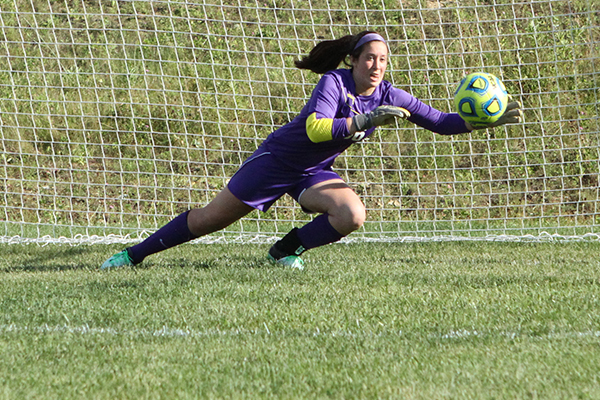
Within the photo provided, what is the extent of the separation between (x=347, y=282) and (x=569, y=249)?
247 cm

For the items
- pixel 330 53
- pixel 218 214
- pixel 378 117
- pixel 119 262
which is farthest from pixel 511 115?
pixel 119 262

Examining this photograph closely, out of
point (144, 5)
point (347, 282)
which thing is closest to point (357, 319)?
point (347, 282)

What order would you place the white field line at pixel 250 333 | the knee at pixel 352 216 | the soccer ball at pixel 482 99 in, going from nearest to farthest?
the white field line at pixel 250 333 → the soccer ball at pixel 482 99 → the knee at pixel 352 216

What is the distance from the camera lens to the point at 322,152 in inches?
172

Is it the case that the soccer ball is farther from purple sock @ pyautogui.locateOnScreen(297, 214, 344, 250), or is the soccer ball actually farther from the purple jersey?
purple sock @ pyautogui.locateOnScreen(297, 214, 344, 250)

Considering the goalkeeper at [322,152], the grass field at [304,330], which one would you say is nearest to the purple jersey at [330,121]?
the goalkeeper at [322,152]

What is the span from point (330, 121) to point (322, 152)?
42 centimetres

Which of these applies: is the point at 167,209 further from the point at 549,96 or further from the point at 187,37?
the point at 549,96

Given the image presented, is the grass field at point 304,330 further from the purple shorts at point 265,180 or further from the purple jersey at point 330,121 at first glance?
the purple jersey at point 330,121

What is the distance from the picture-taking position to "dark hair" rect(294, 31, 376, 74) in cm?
429

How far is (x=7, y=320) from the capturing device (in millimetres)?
3297

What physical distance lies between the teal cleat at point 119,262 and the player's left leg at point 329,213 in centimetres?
115

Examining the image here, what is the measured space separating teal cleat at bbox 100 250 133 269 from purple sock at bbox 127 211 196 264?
0.09 m

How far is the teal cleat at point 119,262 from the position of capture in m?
4.75
